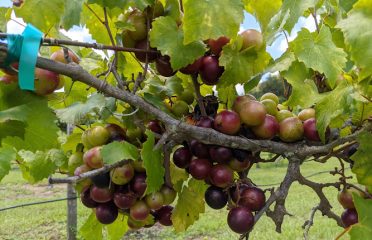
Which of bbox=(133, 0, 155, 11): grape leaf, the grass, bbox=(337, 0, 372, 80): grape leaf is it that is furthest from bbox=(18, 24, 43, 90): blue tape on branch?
the grass

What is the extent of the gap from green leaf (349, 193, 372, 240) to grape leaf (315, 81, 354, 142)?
0.14 m

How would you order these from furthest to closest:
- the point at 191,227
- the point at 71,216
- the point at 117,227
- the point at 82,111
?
1. the point at 191,227
2. the point at 71,216
3. the point at 117,227
4. the point at 82,111

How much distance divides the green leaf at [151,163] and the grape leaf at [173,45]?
0.14 m

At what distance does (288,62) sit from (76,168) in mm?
506

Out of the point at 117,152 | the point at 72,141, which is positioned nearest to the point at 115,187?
the point at 117,152

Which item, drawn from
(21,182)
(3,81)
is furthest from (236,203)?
(21,182)

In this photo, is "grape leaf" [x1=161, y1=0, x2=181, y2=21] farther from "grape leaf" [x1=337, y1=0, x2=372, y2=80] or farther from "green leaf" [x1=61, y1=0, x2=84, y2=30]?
"grape leaf" [x1=337, y1=0, x2=372, y2=80]

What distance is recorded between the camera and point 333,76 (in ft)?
2.70

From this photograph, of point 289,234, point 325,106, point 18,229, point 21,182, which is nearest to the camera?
point 325,106

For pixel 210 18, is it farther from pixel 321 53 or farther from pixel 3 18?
pixel 3 18

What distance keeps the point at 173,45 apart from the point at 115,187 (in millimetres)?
319

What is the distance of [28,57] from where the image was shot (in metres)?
0.64

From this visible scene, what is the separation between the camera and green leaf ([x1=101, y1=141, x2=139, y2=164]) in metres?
0.80

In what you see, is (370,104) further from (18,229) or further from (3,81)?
(18,229)
